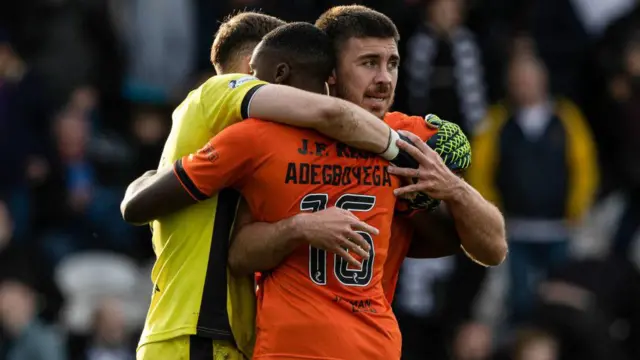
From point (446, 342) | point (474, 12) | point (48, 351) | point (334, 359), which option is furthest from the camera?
point (474, 12)

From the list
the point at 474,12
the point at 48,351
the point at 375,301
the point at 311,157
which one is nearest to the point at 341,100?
the point at 311,157

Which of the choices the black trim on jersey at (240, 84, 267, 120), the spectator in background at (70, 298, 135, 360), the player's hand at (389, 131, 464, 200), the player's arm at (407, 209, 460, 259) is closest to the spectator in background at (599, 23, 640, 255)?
the spectator in background at (70, 298, 135, 360)

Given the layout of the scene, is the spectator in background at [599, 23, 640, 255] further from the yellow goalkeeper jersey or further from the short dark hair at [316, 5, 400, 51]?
the yellow goalkeeper jersey

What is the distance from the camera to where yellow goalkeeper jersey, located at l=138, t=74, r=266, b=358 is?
269 inches

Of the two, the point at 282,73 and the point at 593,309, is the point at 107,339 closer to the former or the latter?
the point at 593,309

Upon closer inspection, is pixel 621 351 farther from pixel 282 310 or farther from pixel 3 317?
pixel 282 310

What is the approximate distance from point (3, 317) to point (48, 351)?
1.47 feet

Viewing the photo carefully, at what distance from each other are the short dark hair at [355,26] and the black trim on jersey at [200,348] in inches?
52.8

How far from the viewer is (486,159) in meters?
13.4

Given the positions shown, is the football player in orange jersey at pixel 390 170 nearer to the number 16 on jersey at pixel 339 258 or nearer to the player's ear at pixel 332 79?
the player's ear at pixel 332 79

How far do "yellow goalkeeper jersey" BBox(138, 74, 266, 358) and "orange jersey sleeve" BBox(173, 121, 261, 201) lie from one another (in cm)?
12

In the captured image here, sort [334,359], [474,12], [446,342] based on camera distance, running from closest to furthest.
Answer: [334,359] → [446,342] → [474,12]

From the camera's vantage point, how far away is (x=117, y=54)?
48.7ft

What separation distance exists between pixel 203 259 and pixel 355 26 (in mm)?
1163
